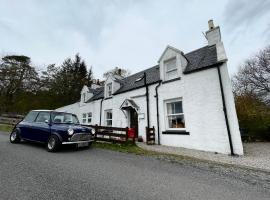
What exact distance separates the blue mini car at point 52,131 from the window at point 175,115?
539 centimetres

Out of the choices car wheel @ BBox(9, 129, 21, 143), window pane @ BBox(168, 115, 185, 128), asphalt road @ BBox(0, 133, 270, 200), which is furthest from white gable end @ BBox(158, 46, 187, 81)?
car wheel @ BBox(9, 129, 21, 143)

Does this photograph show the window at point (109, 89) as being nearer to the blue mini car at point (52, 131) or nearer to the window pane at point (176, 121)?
the blue mini car at point (52, 131)

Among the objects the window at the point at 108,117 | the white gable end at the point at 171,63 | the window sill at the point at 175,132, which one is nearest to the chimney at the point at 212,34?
the white gable end at the point at 171,63

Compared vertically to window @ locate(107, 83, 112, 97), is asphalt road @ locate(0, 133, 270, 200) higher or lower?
lower

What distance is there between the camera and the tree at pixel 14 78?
25.6 meters

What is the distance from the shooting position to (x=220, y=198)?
3.37 metres

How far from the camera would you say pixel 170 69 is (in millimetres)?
11445

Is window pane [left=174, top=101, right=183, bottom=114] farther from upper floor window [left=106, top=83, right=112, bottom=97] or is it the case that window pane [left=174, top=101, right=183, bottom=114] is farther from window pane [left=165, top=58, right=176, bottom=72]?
upper floor window [left=106, top=83, right=112, bottom=97]

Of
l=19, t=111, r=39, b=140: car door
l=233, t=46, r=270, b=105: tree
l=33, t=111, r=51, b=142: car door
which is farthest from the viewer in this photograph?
l=233, t=46, r=270, b=105: tree

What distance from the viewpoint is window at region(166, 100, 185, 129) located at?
10.3 m

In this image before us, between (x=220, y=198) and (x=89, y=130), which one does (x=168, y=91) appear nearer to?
(x=89, y=130)

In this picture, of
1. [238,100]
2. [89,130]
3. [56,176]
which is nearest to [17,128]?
[89,130]

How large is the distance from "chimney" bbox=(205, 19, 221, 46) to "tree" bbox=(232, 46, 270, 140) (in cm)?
716

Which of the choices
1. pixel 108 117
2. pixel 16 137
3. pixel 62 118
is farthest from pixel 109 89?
pixel 16 137
